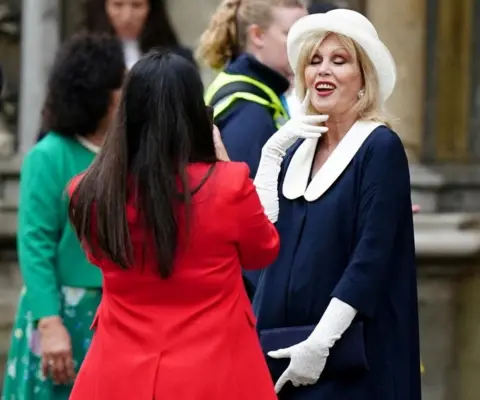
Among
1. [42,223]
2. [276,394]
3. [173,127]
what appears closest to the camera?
[173,127]

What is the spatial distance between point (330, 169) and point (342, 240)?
7.6 inches

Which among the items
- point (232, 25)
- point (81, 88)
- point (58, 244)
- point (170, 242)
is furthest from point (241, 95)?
point (170, 242)

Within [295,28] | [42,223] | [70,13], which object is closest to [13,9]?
[70,13]

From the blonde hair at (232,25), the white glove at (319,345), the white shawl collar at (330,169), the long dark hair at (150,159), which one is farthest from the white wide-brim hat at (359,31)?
the blonde hair at (232,25)

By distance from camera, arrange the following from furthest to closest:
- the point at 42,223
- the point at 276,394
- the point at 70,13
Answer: the point at 70,13
the point at 42,223
the point at 276,394

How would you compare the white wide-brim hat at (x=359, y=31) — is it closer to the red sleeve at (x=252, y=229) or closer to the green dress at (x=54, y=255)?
the red sleeve at (x=252, y=229)

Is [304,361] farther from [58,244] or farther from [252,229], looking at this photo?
[58,244]

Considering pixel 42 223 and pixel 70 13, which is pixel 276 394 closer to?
pixel 42 223

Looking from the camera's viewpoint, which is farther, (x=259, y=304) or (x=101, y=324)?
(x=259, y=304)

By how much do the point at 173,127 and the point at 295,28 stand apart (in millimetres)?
637

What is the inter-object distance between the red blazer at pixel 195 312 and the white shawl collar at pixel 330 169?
33cm

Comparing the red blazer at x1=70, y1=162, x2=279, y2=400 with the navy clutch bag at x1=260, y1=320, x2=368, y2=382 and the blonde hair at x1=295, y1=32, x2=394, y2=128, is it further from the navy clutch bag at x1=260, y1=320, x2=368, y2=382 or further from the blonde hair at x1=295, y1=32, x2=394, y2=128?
the blonde hair at x1=295, y1=32, x2=394, y2=128

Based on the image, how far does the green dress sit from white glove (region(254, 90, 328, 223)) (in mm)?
1058

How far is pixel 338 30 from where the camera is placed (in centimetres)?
439
